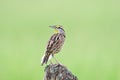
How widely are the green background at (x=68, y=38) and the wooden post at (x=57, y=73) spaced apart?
15.3 ft

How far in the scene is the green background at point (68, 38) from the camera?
10.5 m

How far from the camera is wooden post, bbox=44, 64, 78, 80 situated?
4.88 meters

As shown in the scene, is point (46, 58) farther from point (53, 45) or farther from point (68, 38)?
point (68, 38)

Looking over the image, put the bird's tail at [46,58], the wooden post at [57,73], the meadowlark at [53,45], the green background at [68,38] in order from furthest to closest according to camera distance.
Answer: the green background at [68,38]
the meadowlark at [53,45]
the bird's tail at [46,58]
the wooden post at [57,73]

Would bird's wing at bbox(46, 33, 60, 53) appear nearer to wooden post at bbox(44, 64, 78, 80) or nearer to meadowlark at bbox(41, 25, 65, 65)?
meadowlark at bbox(41, 25, 65, 65)

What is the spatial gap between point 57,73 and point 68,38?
9.64m

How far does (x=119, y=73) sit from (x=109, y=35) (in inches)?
156

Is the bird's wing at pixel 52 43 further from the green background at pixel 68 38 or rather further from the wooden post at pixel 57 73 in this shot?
the green background at pixel 68 38

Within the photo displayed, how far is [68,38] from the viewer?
575 inches

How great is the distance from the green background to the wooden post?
4.67 meters

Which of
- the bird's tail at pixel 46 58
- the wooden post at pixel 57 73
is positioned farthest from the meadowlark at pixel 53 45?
the wooden post at pixel 57 73

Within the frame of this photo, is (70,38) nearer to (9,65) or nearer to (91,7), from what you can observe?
(9,65)

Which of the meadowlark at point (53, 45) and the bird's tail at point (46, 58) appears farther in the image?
the meadowlark at point (53, 45)

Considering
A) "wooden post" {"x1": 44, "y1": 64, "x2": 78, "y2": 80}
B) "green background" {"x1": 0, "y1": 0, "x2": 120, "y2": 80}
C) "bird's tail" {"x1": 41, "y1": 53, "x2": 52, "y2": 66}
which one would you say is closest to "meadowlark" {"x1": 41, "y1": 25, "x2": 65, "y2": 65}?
"bird's tail" {"x1": 41, "y1": 53, "x2": 52, "y2": 66}
